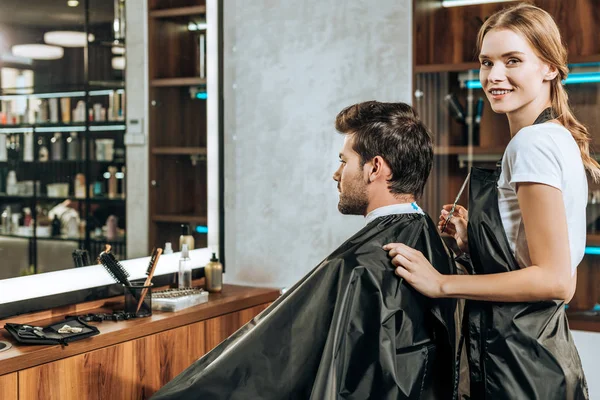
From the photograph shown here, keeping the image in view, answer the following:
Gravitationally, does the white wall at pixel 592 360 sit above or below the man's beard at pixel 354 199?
below

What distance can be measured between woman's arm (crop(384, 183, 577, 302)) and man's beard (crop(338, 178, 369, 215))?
0.39 m

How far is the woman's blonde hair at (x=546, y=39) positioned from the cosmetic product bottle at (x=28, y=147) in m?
2.09

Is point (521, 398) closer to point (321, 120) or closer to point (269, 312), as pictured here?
point (269, 312)

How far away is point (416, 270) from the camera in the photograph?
1723 millimetres

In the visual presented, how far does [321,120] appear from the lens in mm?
3094

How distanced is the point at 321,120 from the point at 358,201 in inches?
47.1

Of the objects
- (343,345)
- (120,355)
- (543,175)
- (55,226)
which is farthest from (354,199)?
(55,226)

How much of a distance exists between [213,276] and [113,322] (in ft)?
2.28

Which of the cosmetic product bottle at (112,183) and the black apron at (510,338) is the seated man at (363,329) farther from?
the cosmetic product bottle at (112,183)

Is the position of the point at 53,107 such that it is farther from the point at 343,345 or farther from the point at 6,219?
the point at 343,345

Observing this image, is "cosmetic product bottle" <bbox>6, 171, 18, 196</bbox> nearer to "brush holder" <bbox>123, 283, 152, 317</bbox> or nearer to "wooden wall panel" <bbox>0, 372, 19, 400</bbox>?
"brush holder" <bbox>123, 283, 152, 317</bbox>

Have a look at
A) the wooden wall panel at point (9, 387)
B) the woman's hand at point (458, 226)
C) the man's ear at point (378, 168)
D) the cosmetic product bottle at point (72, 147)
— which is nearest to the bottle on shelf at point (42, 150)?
the cosmetic product bottle at point (72, 147)

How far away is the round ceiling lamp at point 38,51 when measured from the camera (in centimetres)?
285

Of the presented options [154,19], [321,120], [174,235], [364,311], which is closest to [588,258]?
[321,120]
